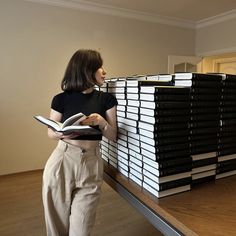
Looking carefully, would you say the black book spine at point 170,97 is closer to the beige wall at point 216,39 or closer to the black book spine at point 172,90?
the black book spine at point 172,90

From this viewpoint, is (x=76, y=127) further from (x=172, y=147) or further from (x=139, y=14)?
(x=139, y=14)

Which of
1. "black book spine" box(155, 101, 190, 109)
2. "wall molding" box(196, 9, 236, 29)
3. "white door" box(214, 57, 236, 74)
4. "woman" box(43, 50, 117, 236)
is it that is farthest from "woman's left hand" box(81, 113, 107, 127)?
"white door" box(214, 57, 236, 74)

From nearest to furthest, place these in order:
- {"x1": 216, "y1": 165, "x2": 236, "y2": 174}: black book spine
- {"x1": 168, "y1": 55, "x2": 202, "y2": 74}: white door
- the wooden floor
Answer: {"x1": 216, "y1": 165, "x2": 236, "y2": 174}: black book spine < the wooden floor < {"x1": 168, "y1": 55, "x2": 202, "y2": 74}: white door

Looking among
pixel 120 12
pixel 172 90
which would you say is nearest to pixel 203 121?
pixel 172 90

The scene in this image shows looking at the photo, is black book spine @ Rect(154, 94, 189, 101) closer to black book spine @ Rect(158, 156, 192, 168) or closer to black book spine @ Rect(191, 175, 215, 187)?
black book spine @ Rect(158, 156, 192, 168)

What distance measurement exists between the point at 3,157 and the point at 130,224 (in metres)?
2.05

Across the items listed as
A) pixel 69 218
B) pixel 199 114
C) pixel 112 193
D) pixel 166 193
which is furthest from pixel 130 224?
pixel 199 114

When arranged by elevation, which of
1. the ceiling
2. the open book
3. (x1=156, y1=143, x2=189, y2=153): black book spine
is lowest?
(x1=156, y1=143, x2=189, y2=153): black book spine

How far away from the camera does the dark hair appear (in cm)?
132

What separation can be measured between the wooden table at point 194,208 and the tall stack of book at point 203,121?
83mm

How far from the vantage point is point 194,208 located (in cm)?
91

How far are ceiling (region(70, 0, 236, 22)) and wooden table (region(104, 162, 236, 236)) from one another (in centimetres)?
298

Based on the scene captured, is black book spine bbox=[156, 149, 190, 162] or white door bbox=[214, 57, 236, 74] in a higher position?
white door bbox=[214, 57, 236, 74]

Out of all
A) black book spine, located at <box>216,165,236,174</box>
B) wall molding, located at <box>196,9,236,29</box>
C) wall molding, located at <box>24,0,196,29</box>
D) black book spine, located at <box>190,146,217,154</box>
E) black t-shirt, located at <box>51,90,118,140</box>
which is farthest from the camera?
wall molding, located at <box>196,9,236,29</box>
